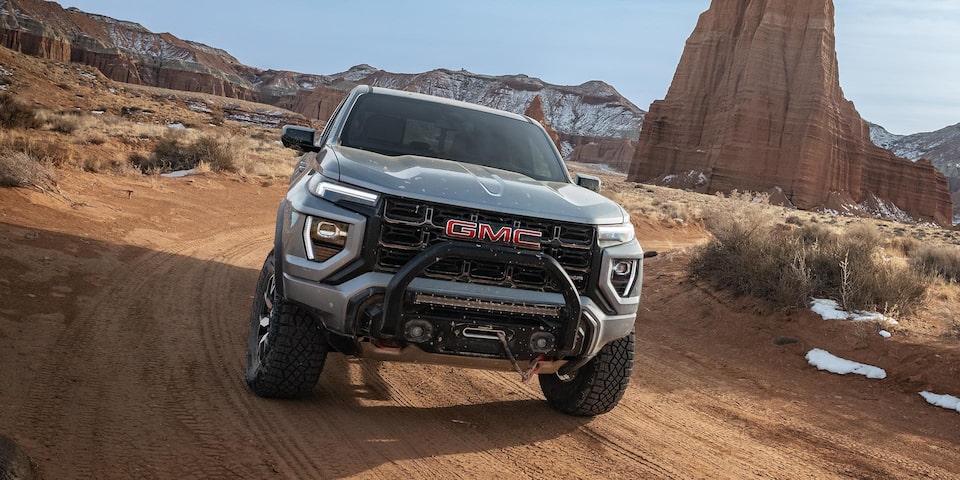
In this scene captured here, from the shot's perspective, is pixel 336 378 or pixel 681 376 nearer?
pixel 336 378

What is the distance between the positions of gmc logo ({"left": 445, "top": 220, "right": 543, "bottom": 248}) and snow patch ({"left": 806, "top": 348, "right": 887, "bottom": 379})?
4.94 metres

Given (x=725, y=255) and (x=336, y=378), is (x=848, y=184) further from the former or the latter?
(x=336, y=378)

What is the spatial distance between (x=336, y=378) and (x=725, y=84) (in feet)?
240

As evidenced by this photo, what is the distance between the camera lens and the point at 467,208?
3.60 m

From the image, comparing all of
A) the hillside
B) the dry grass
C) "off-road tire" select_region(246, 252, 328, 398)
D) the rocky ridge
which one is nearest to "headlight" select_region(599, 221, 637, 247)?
"off-road tire" select_region(246, 252, 328, 398)

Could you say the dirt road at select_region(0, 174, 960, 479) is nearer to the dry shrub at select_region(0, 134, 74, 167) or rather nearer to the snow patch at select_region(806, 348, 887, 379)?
the snow patch at select_region(806, 348, 887, 379)

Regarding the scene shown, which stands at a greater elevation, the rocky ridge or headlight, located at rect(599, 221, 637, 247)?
the rocky ridge

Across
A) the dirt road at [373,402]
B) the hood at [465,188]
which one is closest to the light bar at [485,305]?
the hood at [465,188]

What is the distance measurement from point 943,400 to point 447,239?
5182 mm

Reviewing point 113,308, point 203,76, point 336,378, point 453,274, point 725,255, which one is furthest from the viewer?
point 203,76

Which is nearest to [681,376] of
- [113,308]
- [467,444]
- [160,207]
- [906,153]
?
[467,444]

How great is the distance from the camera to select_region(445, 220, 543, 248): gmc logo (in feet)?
11.7

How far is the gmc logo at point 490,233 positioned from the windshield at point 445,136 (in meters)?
1.42

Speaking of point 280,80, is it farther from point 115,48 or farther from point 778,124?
point 778,124
